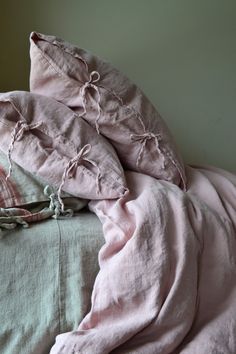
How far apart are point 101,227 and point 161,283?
6.4 inches

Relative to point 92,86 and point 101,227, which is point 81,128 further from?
point 101,227

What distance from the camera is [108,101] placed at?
2.68 ft

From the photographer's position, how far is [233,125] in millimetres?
1439

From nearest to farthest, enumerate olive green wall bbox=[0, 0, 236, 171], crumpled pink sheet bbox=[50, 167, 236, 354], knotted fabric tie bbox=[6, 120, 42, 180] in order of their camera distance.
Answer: crumpled pink sheet bbox=[50, 167, 236, 354]
knotted fabric tie bbox=[6, 120, 42, 180]
olive green wall bbox=[0, 0, 236, 171]

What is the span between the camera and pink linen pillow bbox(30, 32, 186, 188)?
0.80 m

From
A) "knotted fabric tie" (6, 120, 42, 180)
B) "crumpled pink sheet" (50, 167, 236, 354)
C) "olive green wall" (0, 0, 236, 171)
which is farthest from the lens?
"olive green wall" (0, 0, 236, 171)

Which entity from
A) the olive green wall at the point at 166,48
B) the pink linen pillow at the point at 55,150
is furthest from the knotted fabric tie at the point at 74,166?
the olive green wall at the point at 166,48

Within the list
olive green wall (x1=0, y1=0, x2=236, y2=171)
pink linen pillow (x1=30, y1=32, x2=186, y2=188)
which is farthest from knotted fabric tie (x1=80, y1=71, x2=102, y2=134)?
olive green wall (x1=0, y1=0, x2=236, y2=171)

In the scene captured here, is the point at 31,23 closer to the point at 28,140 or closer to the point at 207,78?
the point at 207,78

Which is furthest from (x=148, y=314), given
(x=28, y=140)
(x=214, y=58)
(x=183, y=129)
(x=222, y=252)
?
(x=214, y=58)

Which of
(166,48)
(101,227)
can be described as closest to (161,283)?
(101,227)

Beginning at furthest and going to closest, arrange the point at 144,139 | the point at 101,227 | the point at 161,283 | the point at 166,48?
the point at 166,48, the point at 144,139, the point at 101,227, the point at 161,283

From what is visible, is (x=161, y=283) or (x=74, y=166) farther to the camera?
(x=74, y=166)

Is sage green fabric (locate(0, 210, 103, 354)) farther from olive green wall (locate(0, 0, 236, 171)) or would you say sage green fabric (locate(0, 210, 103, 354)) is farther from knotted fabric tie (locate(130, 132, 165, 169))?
olive green wall (locate(0, 0, 236, 171))
